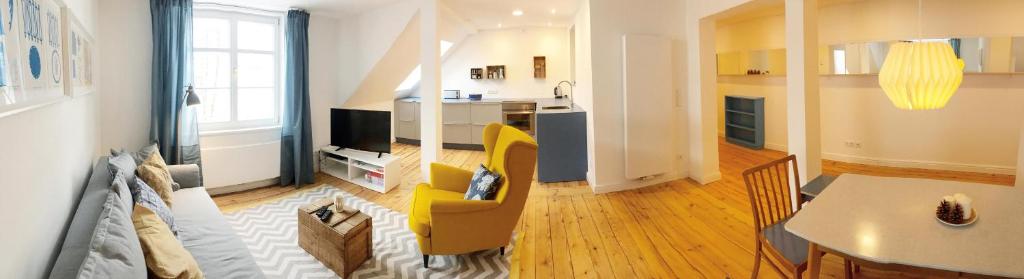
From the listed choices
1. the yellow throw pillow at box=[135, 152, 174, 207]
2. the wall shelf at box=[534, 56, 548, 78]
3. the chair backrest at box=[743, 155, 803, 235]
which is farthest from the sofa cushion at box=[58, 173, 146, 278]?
the wall shelf at box=[534, 56, 548, 78]

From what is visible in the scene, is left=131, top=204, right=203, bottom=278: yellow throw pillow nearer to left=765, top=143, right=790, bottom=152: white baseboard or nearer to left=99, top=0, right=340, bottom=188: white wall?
left=99, top=0, right=340, bottom=188: white wall

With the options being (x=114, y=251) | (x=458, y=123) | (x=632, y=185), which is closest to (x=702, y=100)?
(x=632, y=185)

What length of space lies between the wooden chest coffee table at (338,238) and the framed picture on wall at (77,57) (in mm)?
1332

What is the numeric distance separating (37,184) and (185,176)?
2.25 m

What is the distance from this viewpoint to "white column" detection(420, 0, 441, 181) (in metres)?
4.51

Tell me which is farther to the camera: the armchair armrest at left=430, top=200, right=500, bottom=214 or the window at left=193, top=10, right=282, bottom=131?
the window at left=193, top=10, right=282, bottom=131

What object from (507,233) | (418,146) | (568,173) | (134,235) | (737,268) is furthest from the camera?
(418,146)

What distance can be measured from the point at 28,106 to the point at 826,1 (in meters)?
6.67

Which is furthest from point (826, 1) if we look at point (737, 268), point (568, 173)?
point (737, 268)

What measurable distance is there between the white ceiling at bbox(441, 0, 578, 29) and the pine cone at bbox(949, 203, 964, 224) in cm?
416

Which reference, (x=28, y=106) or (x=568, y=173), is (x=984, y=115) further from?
(x=28, y=106)

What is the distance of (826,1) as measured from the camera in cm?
512

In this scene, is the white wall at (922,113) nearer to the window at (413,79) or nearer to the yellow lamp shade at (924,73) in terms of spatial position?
the yellow lamp shade at (924,73)

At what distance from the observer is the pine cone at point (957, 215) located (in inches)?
61.2
